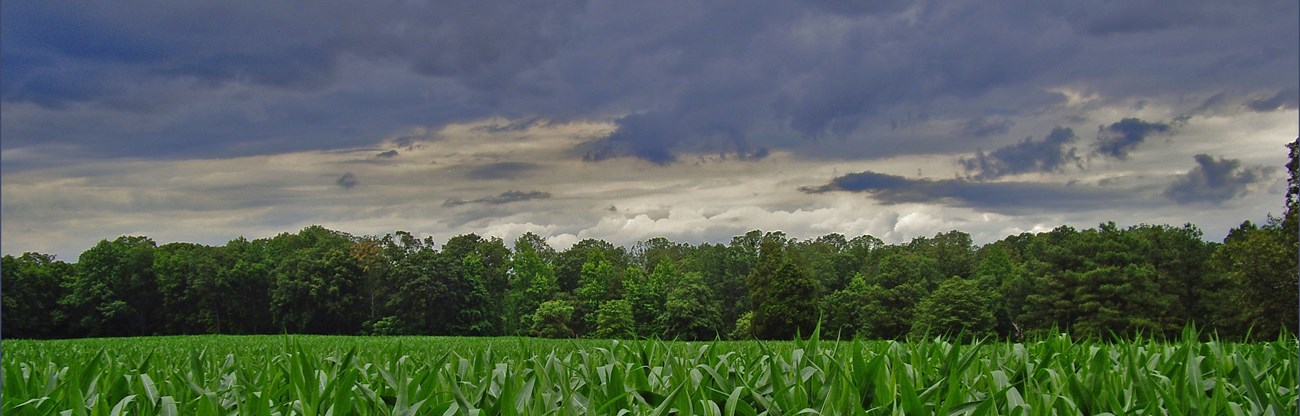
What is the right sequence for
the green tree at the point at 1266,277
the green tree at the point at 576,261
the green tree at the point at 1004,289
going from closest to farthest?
the green tree at the point at 1266,277 < the green tree at the point at 1004,289 < the green tree at the point at 576,261

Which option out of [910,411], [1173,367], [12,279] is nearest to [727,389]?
[910,411]

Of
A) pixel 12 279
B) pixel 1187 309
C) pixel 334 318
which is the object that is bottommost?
pixel 1187 309

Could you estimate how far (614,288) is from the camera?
55406mm

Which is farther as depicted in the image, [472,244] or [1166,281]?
[472,244]

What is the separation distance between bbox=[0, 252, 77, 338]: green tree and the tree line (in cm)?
11

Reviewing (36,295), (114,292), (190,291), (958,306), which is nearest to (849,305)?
(958,306)

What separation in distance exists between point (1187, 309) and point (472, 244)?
4735 centimetres

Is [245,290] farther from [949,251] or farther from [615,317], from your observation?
[949,251]

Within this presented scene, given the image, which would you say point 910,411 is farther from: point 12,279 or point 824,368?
point 12,279

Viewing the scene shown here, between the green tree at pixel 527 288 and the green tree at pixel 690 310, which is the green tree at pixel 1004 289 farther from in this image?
the green tree at pixel 527 288

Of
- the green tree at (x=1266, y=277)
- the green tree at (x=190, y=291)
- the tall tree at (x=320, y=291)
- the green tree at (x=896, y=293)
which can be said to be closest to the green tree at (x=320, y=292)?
the tall tree at (x=320, y=291)

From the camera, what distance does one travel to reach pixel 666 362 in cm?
288

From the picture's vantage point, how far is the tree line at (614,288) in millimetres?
45031

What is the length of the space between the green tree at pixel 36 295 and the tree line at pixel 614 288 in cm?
11
